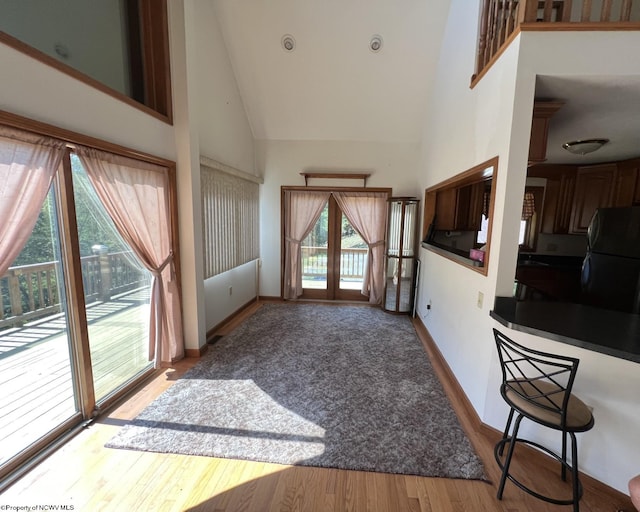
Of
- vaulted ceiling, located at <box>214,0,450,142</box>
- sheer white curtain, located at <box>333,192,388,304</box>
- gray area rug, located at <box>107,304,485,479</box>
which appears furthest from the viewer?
sheer white curtain, located at <box>333,192,388,304</box>

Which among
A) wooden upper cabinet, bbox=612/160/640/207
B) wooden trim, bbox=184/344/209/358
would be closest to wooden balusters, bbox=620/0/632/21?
wooden upper cabinet, bbox=612/160/640/207

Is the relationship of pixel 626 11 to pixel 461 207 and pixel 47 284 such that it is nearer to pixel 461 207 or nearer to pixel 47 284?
pixel 461 207

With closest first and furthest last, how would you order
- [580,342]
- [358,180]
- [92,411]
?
[580,342]
[92,411]
[358,180]

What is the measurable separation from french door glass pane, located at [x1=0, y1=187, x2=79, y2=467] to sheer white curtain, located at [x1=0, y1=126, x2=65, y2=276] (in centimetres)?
19

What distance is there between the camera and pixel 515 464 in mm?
1755

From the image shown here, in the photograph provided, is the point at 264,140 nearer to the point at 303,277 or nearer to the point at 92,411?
the point at 303,277

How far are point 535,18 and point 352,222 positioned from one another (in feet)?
10.7

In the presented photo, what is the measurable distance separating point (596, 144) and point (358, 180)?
2.85 metres

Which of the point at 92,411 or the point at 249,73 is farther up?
the point at 249,73

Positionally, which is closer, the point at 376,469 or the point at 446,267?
the point at 376,469

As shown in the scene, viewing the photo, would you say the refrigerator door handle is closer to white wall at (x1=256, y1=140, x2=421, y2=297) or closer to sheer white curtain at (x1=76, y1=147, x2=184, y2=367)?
white wall at (x1=256, y1=140, x2=421, y2=297)

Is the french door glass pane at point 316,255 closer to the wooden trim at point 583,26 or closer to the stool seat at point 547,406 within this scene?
the wooden trim at point 583,26

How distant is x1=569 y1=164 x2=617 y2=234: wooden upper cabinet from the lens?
3.40 metres

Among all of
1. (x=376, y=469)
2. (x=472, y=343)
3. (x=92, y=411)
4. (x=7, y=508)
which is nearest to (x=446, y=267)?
(x=472, y=343)
